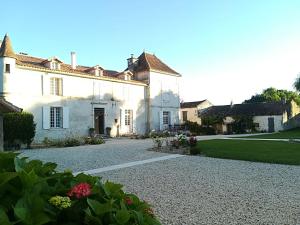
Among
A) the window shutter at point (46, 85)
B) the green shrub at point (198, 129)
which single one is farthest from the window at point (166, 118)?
the window shutter at point (46, 85)

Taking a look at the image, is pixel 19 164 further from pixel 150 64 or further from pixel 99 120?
pixel 150 64

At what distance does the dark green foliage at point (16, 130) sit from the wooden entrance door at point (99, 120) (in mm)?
8046

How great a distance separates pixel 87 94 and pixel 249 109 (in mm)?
27161

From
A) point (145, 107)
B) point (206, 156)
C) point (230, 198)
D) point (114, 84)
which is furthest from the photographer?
point (145, 107)

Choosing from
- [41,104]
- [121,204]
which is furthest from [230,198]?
[41,104]

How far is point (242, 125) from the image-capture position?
129ft

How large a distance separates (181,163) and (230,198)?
5.00 metres

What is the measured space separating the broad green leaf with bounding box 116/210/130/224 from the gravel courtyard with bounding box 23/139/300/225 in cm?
320

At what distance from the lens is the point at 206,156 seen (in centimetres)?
1316

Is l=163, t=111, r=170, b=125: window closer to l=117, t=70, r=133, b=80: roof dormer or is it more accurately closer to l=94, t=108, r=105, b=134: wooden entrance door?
l=117, t=70, r=133, b=80: roof dormer

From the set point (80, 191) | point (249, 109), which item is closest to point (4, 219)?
point (80, 191)

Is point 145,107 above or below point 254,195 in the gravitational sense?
above

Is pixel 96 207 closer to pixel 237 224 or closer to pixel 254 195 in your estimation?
pixel 237 224

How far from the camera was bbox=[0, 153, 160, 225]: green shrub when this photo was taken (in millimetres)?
1615
